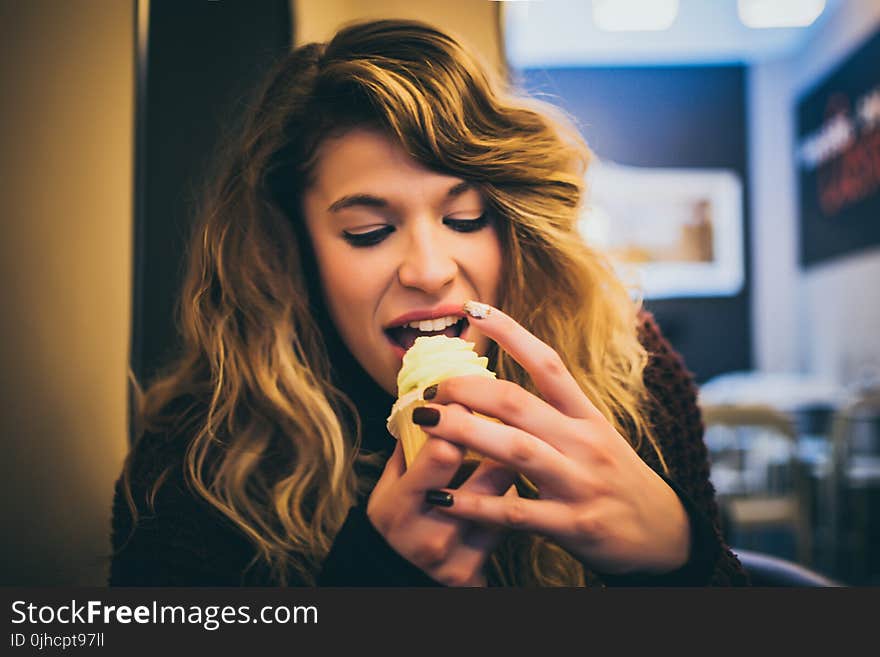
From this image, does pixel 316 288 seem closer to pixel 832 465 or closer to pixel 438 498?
pixel 438 498

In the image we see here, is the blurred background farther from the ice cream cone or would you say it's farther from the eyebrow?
the ice cream cone

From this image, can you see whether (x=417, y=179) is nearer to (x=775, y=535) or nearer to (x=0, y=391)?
(x=0, y=391)

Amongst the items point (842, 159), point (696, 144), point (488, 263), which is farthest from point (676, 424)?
point (696, 144)

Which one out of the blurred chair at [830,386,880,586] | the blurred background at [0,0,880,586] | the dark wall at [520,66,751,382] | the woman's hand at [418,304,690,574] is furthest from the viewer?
the dark wall at [520,66,751,382]

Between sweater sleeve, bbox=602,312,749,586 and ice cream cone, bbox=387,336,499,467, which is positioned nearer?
ice cream cone, bbox=387,336,499,467

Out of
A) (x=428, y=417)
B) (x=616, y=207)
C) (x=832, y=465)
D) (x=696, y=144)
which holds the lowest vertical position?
(x=832, y=465)

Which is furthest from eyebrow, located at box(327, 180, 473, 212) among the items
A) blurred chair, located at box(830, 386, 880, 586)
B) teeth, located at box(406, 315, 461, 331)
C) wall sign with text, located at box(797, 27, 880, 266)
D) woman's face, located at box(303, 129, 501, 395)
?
wall sign with text, located at box(797, 27, 880, 266)

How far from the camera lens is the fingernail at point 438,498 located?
0.47 meters

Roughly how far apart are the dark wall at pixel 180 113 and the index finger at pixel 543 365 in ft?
1.38

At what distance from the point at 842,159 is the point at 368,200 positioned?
301cm

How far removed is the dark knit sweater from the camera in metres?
0.50

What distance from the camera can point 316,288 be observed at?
0.70 m

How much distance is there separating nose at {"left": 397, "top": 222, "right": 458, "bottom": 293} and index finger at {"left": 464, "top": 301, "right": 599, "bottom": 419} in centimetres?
10

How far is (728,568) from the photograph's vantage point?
21.2 inches
